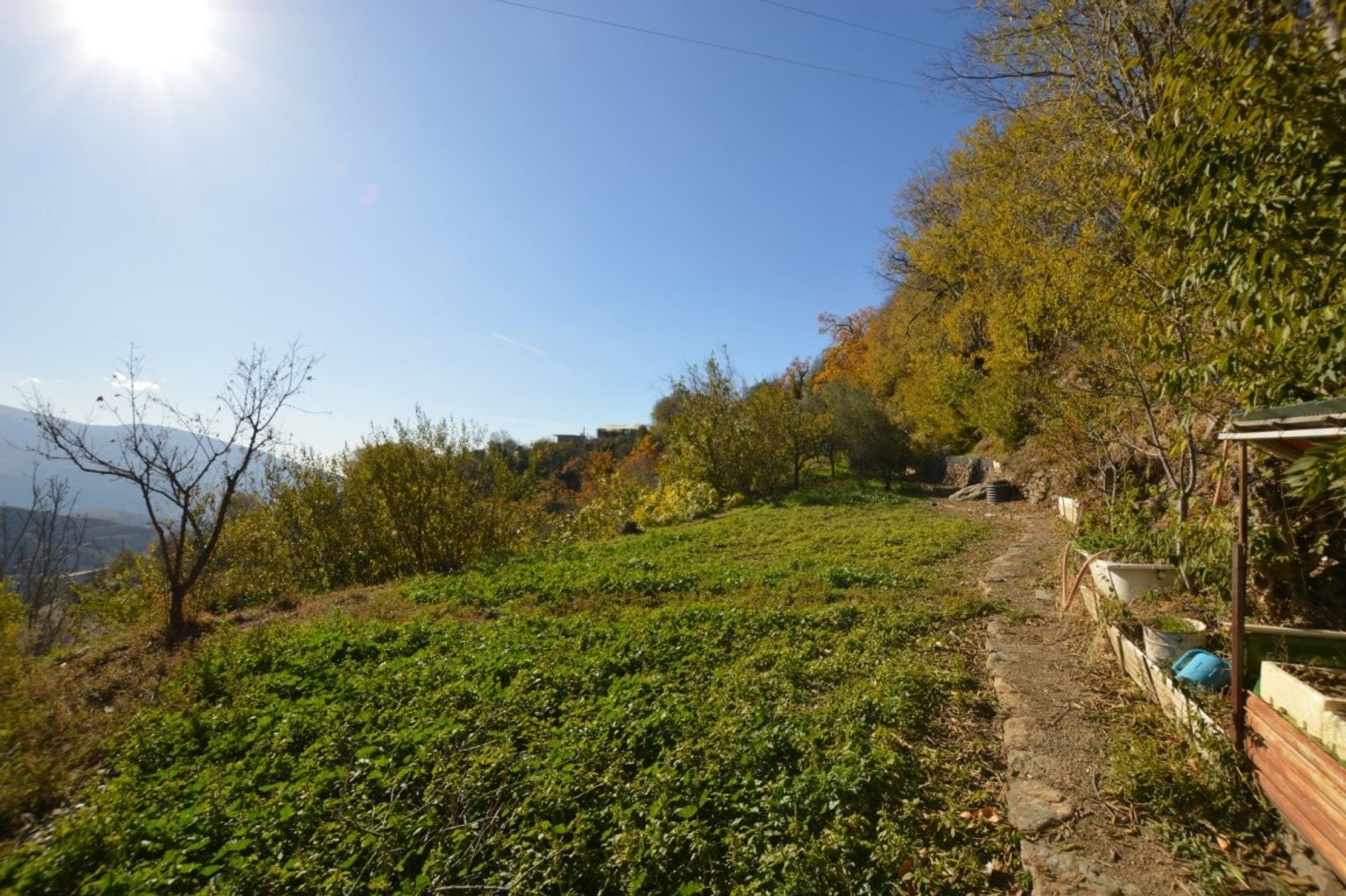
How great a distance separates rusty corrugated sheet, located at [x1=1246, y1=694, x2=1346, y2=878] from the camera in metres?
2.07

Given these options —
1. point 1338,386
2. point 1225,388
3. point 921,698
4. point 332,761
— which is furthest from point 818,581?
point 332,761

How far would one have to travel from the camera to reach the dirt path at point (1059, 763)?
2.28 meters

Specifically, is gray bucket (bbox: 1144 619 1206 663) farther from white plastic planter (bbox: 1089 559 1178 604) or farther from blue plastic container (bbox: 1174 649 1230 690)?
white plastic planter (bbox: 1089 559 1178 604)

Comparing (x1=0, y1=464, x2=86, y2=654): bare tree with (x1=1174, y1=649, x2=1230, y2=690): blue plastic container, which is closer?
(x1=1174, y1=649, x2=1230, y2=690): blue plastic container

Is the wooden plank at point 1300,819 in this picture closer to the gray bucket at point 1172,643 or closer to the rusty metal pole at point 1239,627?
the rusty metal pole at point 1239,627

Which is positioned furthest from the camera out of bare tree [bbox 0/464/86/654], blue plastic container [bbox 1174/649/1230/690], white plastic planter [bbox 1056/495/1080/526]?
bare tree [bbox 0/464/86/654]

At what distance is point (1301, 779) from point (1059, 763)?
3.27 ft

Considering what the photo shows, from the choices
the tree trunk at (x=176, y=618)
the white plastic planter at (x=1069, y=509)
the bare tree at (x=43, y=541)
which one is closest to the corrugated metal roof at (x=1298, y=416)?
the white plastic planter at (x=1069, y=509)

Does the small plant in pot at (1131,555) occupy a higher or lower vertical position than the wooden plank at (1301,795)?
higher

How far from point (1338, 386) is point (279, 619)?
10756 mm

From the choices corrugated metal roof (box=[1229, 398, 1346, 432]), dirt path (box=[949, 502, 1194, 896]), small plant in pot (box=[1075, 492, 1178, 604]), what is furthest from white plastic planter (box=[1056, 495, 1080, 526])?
corrugated metal roof (box=[1229, 398, 1346, 432])

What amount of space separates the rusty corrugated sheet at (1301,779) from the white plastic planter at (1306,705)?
3.4 inches

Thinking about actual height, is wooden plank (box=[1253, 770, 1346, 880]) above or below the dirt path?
above

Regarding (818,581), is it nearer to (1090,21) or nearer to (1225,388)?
(1225,388)
